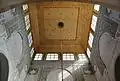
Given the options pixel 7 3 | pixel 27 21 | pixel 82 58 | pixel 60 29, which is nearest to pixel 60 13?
pixel 60 29

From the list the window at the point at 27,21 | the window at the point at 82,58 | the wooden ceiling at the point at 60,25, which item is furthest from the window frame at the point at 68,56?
the window at the point at 27,21

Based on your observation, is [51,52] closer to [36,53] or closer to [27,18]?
[36,53]

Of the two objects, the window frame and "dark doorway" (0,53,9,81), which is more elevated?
"dark doorway" (0,53,9,81)

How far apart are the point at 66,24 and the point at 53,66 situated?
215 centimetres

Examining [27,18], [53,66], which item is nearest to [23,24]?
[27,18]

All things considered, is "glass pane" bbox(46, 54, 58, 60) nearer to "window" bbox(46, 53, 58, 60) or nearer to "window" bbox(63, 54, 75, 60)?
"window" bbox(46, 53, 58, 60)

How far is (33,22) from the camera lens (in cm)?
930

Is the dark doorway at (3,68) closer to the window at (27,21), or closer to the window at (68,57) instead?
the window at (27,21)

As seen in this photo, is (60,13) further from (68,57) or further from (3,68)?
(3,68)

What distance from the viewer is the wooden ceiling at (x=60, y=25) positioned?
8867 mm

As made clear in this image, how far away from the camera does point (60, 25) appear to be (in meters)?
9.62

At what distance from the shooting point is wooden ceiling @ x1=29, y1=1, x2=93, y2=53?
8.87m

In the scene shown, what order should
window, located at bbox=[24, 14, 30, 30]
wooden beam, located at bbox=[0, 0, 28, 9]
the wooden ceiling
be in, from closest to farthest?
wooden beam, located at bbox=[0, 0, 28, 9] → window, located at bbox=[24, 14, 30, 30] → the wooden ceiling

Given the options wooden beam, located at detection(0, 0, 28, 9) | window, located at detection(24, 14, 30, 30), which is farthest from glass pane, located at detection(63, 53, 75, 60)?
wooden beam, located at detection(0, 0, 28, 9)
